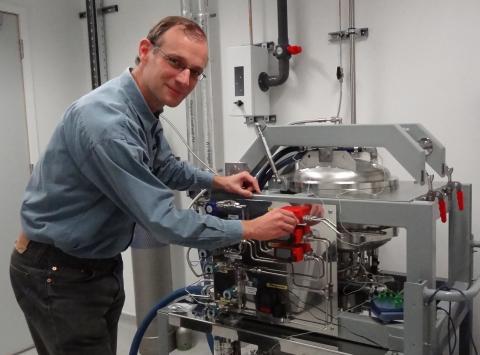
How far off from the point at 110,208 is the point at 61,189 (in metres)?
0.13

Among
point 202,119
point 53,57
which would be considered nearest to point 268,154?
point 202,119

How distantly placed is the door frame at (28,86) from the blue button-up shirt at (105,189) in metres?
1.69

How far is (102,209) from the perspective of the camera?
1.25 meters

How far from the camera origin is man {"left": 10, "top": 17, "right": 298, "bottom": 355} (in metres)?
1.13

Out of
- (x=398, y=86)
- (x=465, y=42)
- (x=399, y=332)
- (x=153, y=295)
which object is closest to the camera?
(x=399, y=332)

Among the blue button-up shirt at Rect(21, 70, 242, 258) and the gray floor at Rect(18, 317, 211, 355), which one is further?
the gray floor at Rect(18, 317, 211, 355)

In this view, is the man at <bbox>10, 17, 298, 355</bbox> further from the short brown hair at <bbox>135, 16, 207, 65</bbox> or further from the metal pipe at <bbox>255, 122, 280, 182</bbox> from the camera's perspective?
the metal pipe at <bbox>255, 122, 280, 182</bbox>

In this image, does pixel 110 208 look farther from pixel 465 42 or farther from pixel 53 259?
pixel 465 42

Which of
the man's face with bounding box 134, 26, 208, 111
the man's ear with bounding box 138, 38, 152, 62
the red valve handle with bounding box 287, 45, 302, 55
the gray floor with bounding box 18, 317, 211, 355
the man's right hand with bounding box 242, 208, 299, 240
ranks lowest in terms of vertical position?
the gray floor with bounding box 18, 317, 211, 355

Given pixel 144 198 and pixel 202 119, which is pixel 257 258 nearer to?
pixel 144 198

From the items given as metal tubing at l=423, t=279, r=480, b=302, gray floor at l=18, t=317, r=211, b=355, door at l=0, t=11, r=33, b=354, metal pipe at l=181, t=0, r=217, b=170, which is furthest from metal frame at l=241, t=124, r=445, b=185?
door at l=0, t=11, r=33, b=354

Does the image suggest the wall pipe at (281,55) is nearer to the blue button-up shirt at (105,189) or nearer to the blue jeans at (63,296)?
the blue button-up shirt at (105,189)

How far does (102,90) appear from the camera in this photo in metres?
1.25

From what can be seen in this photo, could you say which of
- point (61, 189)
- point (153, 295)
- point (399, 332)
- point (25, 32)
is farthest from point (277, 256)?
point (25, 32)
